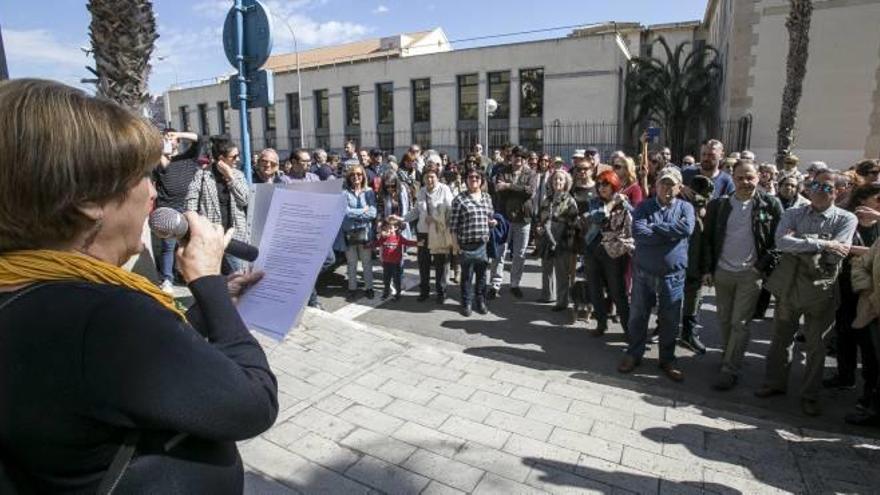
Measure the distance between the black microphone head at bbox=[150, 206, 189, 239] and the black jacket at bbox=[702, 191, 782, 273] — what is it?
480cm

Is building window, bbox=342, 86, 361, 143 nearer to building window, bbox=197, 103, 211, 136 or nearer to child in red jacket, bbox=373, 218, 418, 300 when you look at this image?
building window, bbox=197, 103, 211, 136

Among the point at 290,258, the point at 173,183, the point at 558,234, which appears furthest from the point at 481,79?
the point at 290,258

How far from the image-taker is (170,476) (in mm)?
1045

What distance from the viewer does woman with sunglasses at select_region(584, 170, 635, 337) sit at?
5.48 m

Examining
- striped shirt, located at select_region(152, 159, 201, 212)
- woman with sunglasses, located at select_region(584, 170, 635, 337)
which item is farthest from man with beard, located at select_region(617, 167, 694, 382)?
striped shirt, located at select_region(152, 159, 201, 212)

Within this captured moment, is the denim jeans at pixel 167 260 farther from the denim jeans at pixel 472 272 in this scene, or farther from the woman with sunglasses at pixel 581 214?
the woman with sunglasses at pixel 581 214

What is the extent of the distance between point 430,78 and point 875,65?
19983 mm

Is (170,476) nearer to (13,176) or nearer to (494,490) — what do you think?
(13,176)

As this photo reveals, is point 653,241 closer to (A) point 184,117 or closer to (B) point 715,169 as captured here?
(B) point 715,169

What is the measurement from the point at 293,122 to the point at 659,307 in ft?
112

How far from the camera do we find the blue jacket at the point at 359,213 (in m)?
6.95

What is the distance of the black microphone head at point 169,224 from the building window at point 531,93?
91.4 ft

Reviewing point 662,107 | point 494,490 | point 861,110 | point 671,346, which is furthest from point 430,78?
point 494,490

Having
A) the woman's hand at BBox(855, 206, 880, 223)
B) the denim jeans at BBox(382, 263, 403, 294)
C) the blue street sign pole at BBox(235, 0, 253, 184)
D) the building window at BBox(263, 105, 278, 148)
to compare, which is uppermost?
the building window at BBox(263, 105, 278, 148)
